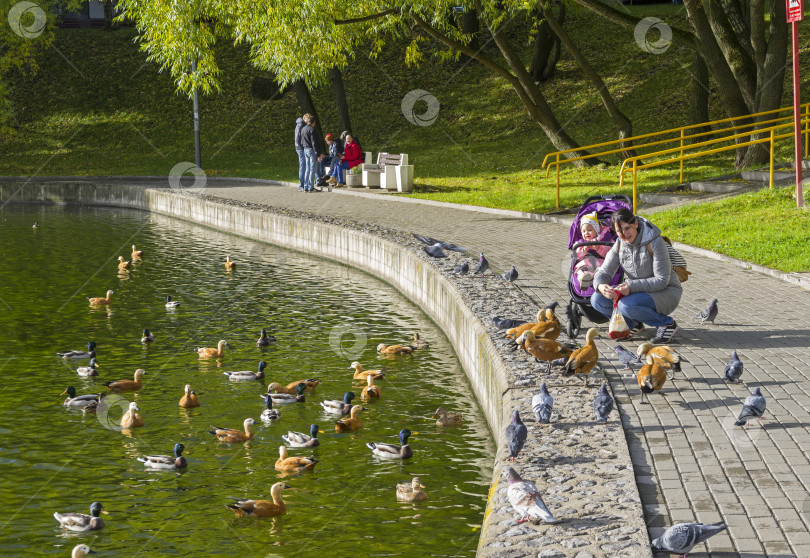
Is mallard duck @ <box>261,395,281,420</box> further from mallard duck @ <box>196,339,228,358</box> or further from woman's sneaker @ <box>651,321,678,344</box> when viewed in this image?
woman's sneaker @ <box>651,321,678,344</box>

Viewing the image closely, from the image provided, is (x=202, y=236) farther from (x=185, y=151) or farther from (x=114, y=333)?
(x=185, y=151)

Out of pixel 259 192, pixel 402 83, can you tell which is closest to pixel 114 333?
pixel 259 192

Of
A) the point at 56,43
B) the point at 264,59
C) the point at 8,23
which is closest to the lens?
the point at 264,59

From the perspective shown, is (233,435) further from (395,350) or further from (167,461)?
(395,350)

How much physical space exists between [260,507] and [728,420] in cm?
388

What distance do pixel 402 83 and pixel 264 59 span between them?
75.9 ft

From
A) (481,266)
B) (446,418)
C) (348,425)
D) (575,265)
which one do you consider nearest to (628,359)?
(446,418)

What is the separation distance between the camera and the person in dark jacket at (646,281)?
10.9 m

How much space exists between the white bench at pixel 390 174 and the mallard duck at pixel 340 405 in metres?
18.8

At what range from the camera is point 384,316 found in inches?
638

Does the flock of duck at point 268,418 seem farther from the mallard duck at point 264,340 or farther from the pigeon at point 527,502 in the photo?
the pigeon at point 527,502

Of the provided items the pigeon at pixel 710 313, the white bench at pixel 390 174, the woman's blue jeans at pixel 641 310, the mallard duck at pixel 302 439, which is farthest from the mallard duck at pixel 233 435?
the white bench at pixel 390 174

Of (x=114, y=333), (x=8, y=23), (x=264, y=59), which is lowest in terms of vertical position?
(x=114, y=333)

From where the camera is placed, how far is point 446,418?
1062 centimetres
